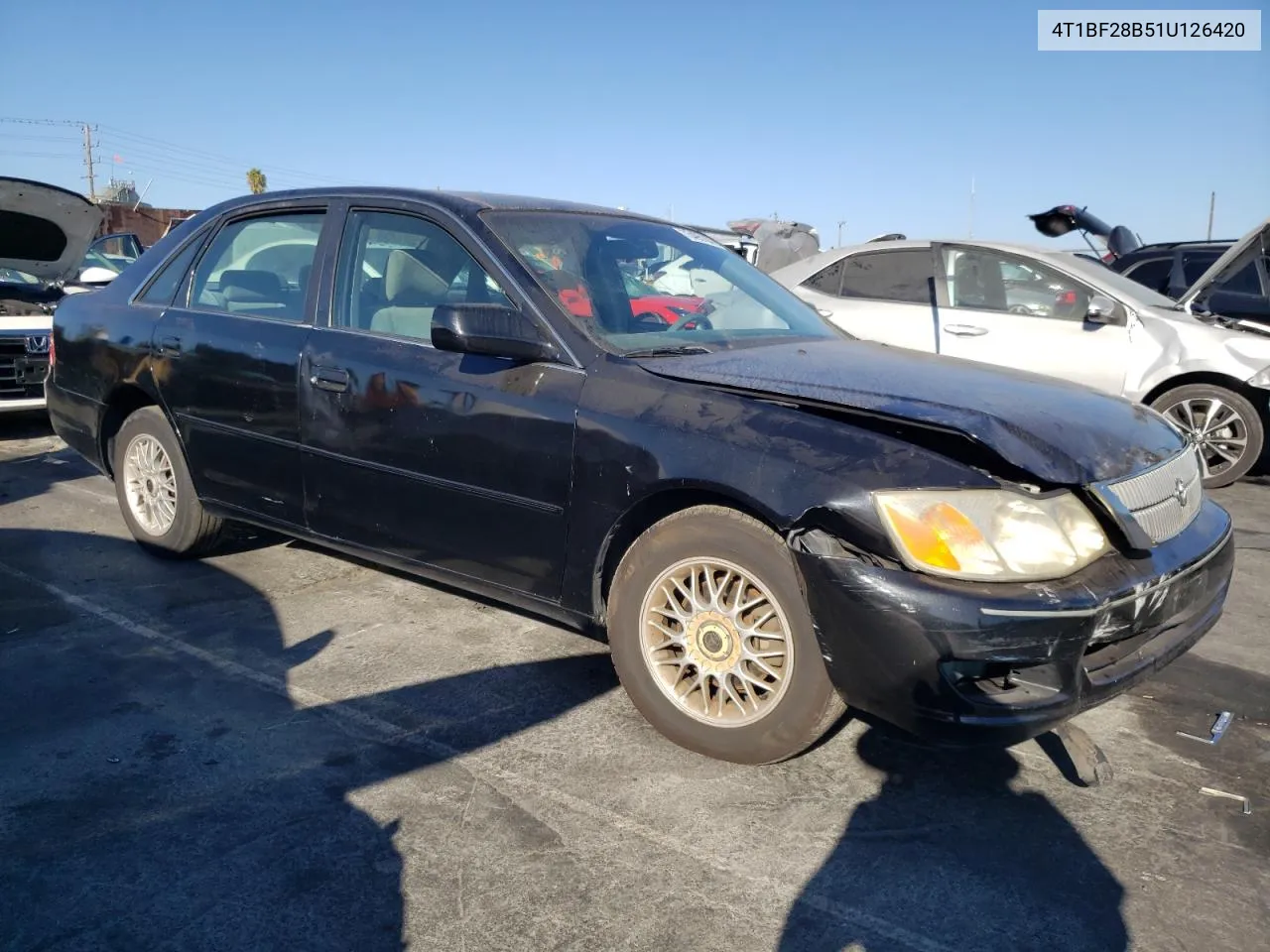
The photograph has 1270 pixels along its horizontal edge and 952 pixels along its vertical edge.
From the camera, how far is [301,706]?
3281 mm

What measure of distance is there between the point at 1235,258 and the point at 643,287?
4799 millimetres

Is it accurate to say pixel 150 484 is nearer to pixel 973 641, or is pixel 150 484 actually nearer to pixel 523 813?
pixel 523 813

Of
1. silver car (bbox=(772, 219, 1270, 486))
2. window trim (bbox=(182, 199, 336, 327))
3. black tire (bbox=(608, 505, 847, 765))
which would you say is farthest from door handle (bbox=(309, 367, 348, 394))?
silver car (bbox=(772, 219, 1270, 486))

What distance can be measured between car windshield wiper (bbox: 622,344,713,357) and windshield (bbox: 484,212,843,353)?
0.01 metres

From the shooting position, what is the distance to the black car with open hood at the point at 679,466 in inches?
99.6

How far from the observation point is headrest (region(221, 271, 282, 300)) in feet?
13.7

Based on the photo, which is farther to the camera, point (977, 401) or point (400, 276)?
point (400, 276)

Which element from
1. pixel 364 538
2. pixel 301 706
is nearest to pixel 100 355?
pixel 364 538

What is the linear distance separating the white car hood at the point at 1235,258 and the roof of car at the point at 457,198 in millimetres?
4428

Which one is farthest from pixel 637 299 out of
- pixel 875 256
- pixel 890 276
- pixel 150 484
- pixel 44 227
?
pixel 44 227

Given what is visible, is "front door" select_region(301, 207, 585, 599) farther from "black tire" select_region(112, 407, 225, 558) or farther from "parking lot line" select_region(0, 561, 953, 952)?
"black tire" select_region(112, 407, 225, 558)

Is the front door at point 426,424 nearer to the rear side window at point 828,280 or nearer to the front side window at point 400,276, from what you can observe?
the front side window at point 400,276

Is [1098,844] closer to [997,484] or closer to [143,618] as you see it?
[997,484]

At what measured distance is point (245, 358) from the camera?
4070 mm
